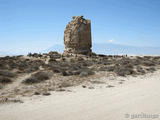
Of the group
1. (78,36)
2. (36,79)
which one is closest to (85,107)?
(36,79)

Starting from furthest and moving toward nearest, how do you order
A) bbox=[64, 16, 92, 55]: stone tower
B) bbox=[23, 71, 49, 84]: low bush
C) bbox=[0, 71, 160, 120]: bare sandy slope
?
bbox=[64, 16, 92, 55]: stone tower, bbox=[23, 71, 49, 84]: low bush, bbox=[0, 71, 160, 120]: bare sandy slope

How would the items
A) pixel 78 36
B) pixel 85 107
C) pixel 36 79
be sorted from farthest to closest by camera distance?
pixel 78 36
pixel 36 79
pixel 85 107

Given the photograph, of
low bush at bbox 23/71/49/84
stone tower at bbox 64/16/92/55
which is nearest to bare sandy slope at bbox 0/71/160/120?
low bush at bbox 23/71/49/84

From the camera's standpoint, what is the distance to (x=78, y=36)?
78.8ft

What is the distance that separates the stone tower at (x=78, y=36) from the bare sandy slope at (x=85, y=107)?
18.4 metres

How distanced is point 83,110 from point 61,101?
1.23m

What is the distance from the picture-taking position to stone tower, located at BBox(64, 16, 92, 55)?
24203mm

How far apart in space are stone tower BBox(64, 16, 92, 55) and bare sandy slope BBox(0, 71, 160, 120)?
1836cm

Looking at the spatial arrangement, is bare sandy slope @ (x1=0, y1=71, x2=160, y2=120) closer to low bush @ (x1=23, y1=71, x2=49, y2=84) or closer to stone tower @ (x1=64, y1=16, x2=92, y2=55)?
low bush @ (x1=23, y1=71, x2=49, y2=84)

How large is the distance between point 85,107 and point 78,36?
1987 cm

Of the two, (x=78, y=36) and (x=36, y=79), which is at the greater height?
(x=78, y=36)

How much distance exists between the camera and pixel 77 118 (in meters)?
4.23

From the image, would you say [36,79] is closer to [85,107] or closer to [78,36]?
[85,107]

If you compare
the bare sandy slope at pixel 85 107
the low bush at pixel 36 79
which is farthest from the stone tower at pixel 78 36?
the bare sandy slope at pixel 85 107
